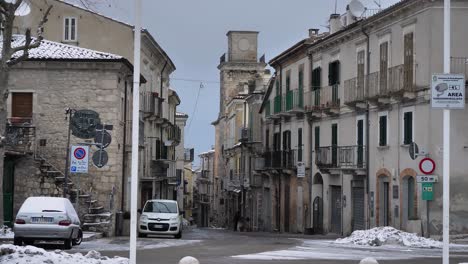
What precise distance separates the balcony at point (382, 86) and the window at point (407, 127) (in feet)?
2.75

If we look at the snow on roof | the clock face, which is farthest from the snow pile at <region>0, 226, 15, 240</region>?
the clock face

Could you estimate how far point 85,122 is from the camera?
112ft

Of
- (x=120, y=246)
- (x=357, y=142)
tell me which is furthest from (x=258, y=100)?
(x=120, y=246)

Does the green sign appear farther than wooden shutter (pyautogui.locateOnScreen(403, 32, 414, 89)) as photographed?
No

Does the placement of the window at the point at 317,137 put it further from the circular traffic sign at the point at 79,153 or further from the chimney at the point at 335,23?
the circular traffic sign at the point at 79,153

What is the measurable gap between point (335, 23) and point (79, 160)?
2261cm

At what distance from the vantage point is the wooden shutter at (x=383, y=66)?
3416cm

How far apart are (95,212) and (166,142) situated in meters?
22.3

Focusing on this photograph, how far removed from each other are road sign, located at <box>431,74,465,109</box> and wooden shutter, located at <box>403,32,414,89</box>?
17528 mm

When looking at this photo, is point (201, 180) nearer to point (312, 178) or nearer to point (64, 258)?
point (312, 178)

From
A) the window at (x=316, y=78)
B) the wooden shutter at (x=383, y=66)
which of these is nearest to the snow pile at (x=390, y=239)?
the wooden shutter at (x=383, y=66)

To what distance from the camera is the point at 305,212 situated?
46.6 meters

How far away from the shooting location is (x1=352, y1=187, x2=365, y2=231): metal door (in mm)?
37862

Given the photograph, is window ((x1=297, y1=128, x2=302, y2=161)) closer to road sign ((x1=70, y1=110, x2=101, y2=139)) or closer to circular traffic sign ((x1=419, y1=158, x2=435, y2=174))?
road sign ((x1=70, y1=110, x2=101, y2=139))
